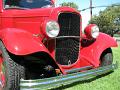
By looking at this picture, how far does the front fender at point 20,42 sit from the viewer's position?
18.4 ft

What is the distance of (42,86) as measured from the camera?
18.3 ft

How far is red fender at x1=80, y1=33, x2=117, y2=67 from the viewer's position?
7.23 meters

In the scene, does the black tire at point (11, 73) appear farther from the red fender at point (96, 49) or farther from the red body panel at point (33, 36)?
the red fender at point (96, 49)

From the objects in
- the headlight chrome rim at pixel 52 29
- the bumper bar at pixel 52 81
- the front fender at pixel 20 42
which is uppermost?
the headlight chrome rim at pixel 52 29

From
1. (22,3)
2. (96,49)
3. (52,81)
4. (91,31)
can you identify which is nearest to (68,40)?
(91,31)

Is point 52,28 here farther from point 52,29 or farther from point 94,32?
point 94,32

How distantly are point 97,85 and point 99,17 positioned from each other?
45449mm

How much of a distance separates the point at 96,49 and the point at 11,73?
8.09 ft

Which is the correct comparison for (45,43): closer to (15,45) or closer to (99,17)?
(15,45)

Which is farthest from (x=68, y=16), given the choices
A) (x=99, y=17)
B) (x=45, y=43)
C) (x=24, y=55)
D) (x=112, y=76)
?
(x=99, y=17)

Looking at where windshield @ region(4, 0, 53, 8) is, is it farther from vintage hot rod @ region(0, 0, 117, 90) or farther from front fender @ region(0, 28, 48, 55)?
front fender @ region(0, 28, 48, 55)

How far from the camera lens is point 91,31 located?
7246 mm

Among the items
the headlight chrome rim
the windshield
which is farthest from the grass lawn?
the windshield

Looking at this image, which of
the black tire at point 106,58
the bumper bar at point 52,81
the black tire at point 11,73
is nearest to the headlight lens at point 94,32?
the black tire at point 106,58
